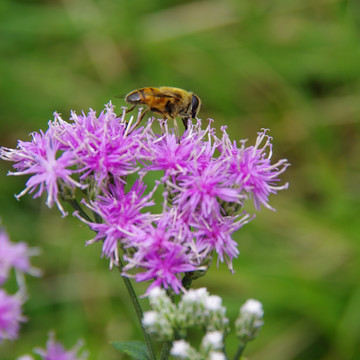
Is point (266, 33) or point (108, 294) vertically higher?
point (266, 33)

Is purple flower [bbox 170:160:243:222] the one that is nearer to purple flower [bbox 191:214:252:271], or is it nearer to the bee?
purple flower [bbox 191:214:252:271]

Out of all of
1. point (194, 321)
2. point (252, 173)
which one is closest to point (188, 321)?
point (194, 321)

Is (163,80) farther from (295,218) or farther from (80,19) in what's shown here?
(295,218)

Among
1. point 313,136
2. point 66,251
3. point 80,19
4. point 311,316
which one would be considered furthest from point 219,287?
point 80,19

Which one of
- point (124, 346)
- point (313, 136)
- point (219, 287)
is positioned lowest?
point (124, 346)

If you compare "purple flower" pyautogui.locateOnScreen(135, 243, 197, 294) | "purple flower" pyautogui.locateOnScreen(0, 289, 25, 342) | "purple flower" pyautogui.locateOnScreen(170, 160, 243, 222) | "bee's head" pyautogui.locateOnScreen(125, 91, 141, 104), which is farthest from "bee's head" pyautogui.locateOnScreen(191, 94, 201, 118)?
"purple flower" pyautogui.locateOnScreen(0, 289, 25, 342)

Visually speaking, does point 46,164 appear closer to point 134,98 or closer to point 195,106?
point 134,98
